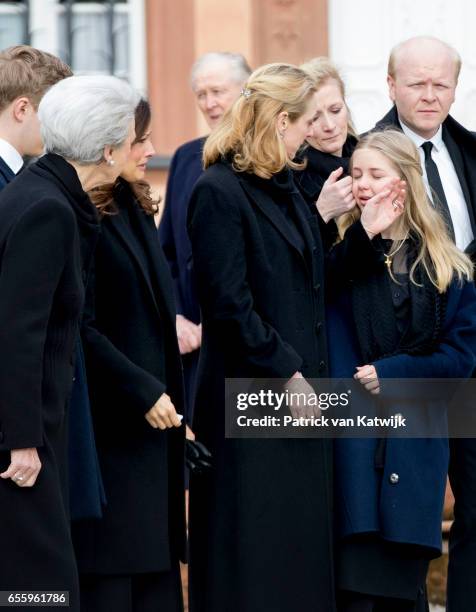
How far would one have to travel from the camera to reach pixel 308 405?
493cm

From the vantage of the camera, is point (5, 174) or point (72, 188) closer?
point (72, 188)

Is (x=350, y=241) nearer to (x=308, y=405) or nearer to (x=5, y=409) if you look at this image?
(x=308, y=405)

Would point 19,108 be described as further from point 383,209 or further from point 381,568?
point 381,568

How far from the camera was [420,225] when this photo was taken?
5211mm

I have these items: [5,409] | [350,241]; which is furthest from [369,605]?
[5,409]

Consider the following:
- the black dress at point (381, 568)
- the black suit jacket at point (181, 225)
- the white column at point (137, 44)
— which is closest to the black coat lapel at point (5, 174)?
the black dress at point (381, 568)

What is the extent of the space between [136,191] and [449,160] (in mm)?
1333

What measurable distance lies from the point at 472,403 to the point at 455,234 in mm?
574

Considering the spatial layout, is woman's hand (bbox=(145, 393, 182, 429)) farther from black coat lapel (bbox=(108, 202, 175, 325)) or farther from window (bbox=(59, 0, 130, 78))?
window (bbox=(59, 0, 130, 78))

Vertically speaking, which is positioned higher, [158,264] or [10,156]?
[10,156]

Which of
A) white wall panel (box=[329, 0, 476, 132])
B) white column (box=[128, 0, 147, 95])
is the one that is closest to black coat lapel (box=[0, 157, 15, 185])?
white column (box=[128, 0, 147, 95])

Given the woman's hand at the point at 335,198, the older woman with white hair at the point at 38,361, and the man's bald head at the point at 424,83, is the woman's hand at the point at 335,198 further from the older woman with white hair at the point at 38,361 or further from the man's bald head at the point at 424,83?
the older woman with white hair at the point at 38,361

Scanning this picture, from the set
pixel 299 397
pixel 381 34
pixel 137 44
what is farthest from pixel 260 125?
pixel 381 34

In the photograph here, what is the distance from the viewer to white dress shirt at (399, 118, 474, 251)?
5.55 metres
